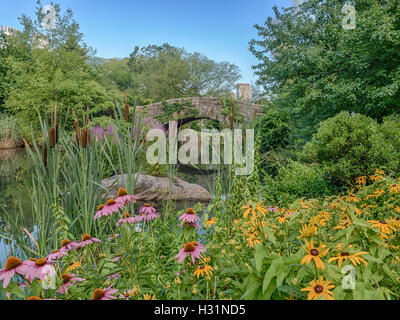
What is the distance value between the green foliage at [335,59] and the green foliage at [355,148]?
1.58m

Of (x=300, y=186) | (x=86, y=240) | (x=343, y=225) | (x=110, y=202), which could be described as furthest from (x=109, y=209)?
(x=300, y=186)

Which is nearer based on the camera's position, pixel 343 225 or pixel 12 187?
pixel 343 225

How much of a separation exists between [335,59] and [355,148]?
11.1ft

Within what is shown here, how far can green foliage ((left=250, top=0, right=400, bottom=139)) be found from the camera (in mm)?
4910

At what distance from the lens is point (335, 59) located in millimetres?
5977

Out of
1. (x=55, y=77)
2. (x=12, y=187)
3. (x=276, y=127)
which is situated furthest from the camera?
(x=55, y=77)

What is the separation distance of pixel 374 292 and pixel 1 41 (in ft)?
74.0

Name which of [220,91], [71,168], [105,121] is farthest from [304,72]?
[220,91]

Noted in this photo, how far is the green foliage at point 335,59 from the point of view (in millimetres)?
4910

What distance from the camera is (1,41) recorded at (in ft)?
58.5

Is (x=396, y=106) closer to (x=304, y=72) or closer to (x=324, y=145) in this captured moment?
(x=304, y=72)

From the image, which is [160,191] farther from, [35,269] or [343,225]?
[35,269]

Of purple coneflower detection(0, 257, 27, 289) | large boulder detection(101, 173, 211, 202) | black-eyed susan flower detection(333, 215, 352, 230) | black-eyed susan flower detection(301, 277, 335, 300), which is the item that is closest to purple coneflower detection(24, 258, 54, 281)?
purple coneflower detection(0, 257, 27, 289)

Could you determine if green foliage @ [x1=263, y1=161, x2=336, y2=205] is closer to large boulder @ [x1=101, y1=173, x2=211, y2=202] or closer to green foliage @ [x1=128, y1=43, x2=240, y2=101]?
large boulder @ [x1=101, y1=173, x2=211, y2=202]
